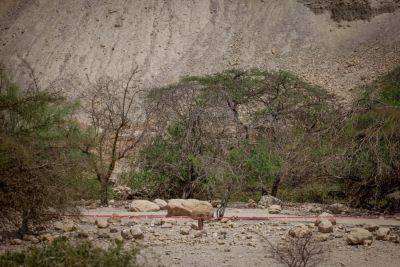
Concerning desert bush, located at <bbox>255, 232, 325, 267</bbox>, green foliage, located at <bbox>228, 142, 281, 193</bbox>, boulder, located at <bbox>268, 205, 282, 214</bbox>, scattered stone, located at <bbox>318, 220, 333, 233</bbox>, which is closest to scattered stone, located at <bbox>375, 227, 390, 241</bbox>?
scattered stone, located at <bbox>318, 220, 333, 233</bbox>

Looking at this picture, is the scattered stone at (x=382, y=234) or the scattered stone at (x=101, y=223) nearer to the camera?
the scattered stone at (x=382, y=234)

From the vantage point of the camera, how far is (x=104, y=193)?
14.1m

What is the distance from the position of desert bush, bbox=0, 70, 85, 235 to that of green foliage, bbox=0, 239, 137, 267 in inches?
67.2

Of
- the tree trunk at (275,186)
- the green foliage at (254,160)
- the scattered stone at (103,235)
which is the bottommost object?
the scattered stone at (103,235)

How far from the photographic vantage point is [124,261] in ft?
20.6

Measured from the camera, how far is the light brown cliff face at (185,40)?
33.0m

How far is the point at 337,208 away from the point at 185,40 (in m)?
24.5

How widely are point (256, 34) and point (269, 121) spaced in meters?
20.2

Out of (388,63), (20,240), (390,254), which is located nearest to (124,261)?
(20,240)

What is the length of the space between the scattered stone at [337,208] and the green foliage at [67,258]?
7.23m

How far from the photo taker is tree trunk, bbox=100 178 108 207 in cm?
1397

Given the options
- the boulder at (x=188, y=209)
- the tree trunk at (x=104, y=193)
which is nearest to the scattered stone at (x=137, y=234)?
the boulder at (x=188, y=209)

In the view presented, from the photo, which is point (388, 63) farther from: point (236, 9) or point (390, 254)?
point (390, 254)

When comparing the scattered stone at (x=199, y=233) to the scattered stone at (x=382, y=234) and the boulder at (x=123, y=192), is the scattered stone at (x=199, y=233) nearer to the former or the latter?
the scattered stone at (x=382, y=234)
